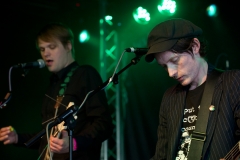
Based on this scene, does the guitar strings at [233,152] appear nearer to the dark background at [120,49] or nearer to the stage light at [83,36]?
the dark background at [120,49]

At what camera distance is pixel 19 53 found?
4.88 m

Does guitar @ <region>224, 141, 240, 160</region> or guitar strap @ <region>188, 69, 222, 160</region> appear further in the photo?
guitar strap @ <region>188, 69, 222, 160</region>

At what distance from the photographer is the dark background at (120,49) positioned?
479 cm

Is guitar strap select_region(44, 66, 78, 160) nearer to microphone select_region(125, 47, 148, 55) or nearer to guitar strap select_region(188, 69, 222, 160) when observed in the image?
microphone select_region(125, 47, 148, 55)

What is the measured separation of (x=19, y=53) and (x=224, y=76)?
337 centimetres

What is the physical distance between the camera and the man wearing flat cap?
204 cm

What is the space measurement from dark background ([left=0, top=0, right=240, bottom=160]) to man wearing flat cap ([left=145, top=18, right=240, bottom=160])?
282 cm

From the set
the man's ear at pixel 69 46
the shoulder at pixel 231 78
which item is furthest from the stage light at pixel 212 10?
the shoulder at pixel 231 78

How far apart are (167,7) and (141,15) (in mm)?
427

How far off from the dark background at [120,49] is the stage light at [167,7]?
0.35 feet

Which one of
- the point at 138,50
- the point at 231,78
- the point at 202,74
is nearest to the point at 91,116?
the point at 138,50

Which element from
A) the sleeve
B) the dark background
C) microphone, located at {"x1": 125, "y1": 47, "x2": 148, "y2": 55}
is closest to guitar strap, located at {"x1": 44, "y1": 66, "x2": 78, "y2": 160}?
the sleeve

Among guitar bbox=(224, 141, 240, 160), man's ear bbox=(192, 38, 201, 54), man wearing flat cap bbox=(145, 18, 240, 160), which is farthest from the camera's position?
man's ear bbox=(192, 38, 201, 54)

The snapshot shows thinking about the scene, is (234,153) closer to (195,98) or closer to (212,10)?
(195,98)
